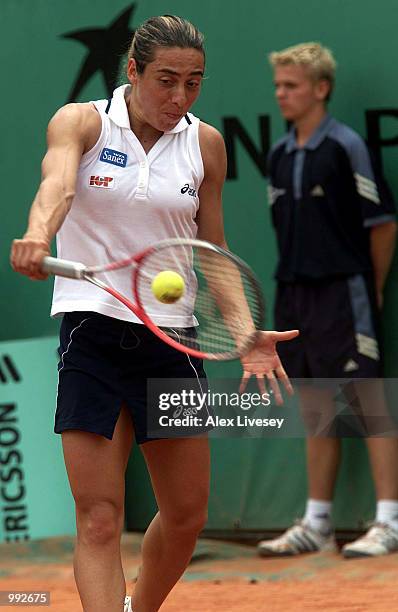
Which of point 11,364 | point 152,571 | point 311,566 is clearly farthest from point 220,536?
point 152,571

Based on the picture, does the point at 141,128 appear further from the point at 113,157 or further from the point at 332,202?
the point at 332,202

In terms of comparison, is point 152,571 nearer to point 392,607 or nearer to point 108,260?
point 108,260

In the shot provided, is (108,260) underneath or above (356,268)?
above

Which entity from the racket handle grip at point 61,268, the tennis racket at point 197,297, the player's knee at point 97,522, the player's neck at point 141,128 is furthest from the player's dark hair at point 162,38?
the player's knee at point 97,522

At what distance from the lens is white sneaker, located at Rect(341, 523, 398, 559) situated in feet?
19.6

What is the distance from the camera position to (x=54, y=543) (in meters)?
6.44

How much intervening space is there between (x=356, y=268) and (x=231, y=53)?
121 cm

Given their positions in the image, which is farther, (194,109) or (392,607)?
(194,109)

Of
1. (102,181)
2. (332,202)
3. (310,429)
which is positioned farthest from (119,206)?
(310,429)

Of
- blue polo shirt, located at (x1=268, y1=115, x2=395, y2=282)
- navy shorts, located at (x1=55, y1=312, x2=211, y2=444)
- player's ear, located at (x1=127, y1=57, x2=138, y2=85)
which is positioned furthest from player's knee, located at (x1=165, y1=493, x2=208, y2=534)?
blue polo shirt, located at (x1=268, y1=115, x2=395, y2=282)

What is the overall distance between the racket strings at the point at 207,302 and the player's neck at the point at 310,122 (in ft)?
7.33

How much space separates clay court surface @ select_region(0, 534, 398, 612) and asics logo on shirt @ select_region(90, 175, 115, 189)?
6.94 feet

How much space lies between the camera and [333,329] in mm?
6145

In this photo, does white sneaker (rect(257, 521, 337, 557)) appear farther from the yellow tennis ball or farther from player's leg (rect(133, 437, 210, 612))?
the yellow tennis ball
